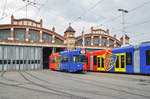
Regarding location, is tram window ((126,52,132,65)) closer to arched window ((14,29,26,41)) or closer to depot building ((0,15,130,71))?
depot building ((0,15,130,71))

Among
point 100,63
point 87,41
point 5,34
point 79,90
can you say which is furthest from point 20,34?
point 79,90

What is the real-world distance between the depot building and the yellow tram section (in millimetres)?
13225

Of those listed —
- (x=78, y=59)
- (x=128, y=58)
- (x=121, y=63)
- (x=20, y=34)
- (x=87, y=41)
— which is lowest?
(x=121, y=63)

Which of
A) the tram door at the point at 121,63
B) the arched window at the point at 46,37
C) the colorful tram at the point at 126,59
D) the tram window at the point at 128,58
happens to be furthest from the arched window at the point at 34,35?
the tram window at the point at 128,58

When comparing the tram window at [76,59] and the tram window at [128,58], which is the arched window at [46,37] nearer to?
the tram window at [76,59]

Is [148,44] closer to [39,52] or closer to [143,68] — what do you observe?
[143,68]

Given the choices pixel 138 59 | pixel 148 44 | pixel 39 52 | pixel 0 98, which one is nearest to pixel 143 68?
pixel 138 59

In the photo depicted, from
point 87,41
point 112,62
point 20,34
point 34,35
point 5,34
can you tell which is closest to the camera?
point 112,62

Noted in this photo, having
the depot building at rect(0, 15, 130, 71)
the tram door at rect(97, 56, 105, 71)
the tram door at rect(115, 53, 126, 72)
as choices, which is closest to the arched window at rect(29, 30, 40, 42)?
the depot building at rect(0, 15, 130, 71)

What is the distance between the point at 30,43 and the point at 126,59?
24.7 metres

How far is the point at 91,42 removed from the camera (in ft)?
153

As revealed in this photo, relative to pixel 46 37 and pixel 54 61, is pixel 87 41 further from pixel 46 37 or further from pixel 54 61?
pixel 54 61

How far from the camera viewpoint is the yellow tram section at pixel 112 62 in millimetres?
17578

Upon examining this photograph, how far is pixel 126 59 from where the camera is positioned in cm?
1706
